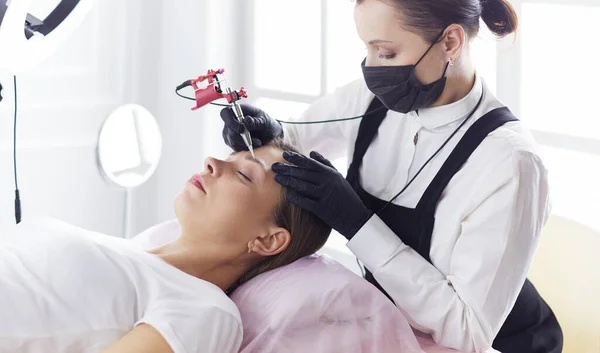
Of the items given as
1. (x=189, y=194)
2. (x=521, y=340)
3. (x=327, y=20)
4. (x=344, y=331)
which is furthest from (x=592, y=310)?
(x=327, y=20)

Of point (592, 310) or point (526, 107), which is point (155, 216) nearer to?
point (526, 107)

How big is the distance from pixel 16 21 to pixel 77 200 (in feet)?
4.40

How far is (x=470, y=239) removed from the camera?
4.99ft

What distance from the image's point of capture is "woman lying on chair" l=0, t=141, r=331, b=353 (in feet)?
4.67

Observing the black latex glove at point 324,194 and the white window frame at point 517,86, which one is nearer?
the black latex glove at point 324,194

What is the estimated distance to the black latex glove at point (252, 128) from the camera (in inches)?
69.3

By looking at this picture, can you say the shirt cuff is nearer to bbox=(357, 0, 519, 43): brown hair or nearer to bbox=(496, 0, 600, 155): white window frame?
bbox=(357, 0, 519, 43): brown hair

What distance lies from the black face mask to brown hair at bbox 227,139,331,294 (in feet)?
0.99

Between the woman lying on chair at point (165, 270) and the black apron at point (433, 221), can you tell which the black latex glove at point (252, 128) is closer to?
the woman lying on chair at point (165, 270)

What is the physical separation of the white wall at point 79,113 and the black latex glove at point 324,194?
1168 mm

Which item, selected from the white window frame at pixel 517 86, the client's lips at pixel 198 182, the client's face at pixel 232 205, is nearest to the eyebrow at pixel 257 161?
the client's face at pixel 232 205

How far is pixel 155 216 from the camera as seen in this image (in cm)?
300

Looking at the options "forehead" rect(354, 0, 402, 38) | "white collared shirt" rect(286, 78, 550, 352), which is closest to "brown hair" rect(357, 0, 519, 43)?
"forehead" rect(354, 0, 402, 38)

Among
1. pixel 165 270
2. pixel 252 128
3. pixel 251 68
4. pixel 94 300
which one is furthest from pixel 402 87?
pixel 251 68
